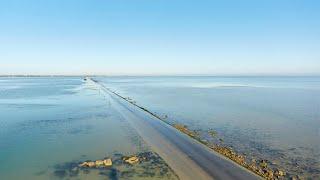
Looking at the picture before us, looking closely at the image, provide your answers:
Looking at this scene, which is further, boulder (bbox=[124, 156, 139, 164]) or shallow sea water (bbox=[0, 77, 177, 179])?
boulder (bbox=[124, 156, 139, 164])

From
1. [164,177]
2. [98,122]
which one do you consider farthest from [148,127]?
[164,177]

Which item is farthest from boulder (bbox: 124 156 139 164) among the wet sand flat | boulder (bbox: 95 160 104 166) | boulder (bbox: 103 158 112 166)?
the wet sand flat

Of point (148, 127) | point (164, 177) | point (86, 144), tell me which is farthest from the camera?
point (148, 127)

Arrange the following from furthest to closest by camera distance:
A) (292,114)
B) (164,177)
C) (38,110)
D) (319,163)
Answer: (38,110) < (292,114) < (319,163) < (164,177)

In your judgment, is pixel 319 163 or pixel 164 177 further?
pixel 319 163

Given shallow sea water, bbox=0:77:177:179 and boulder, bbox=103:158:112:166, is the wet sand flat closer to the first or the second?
shallow sea water, bbox=0:77:177:179

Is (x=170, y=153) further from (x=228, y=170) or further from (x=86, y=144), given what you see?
(x=86, y=144)

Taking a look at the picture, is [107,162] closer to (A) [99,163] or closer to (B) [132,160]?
(A) [99,163]

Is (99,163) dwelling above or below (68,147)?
above

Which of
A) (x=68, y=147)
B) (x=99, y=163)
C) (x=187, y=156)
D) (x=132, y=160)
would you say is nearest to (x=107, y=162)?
(x=99, y=163)

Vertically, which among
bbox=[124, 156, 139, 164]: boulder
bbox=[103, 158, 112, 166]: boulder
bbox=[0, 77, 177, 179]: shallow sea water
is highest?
bbox=[103, 158, 112, 166]: boulder

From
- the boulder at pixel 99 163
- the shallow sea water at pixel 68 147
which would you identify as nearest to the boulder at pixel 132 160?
the shallow sea water at pixel 68 147
